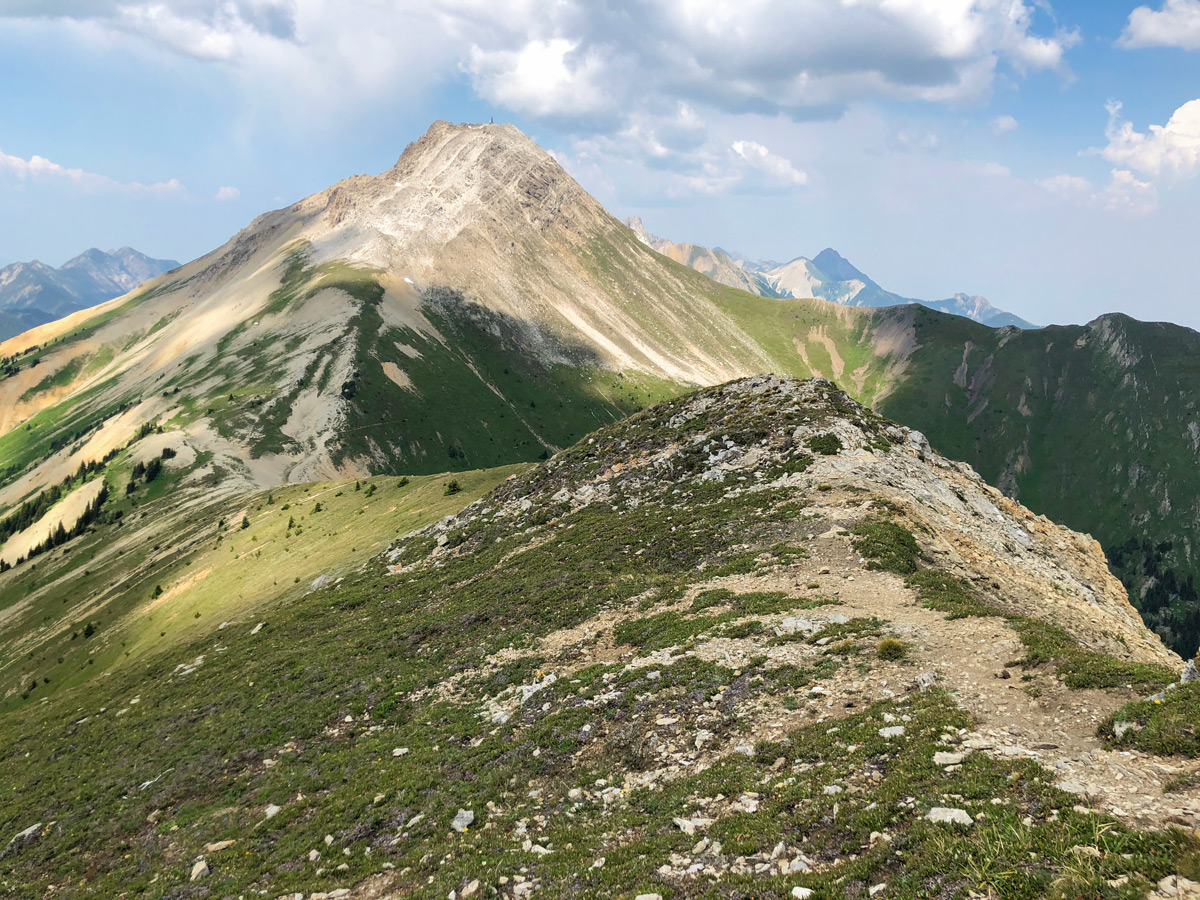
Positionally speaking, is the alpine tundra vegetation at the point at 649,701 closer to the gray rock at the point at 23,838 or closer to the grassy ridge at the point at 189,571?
the gray rock at the point at 23,838

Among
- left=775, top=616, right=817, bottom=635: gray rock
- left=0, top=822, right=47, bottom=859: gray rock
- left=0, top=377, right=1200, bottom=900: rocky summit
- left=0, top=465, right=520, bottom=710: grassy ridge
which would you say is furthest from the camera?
left=0, top=465, right=520, bottom=710: grassy ridge

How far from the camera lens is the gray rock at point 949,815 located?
1070 centimetres

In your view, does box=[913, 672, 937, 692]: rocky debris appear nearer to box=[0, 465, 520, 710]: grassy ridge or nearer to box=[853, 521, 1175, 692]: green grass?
box=[853, 521, 1175, 692]: green grass

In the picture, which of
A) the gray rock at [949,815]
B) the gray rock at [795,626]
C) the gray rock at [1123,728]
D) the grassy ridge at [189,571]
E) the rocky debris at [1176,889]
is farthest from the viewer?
the grassy ridge at [189,571]

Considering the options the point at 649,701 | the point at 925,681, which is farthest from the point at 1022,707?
the point at 649,701

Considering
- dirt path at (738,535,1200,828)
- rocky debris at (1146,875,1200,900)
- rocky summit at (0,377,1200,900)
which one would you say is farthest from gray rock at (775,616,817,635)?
rocky debris at (1146,875,1200,900)

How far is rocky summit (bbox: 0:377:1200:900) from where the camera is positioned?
11477 mm

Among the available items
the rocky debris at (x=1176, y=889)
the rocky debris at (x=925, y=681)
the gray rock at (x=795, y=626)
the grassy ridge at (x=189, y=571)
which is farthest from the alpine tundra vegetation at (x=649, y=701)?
the grassy ridge at (x=189, y=571)

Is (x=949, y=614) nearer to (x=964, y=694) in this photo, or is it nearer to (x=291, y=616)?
A: (x=964, y=694)

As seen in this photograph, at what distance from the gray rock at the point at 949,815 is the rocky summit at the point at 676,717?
2.0 inches

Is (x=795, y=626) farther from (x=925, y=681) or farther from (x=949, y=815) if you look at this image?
(x=949, y=815)

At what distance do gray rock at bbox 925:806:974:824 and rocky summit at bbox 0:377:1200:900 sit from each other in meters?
0.05

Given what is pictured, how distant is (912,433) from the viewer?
49.2 metres

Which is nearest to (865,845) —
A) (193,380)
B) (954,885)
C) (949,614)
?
(954,885)
